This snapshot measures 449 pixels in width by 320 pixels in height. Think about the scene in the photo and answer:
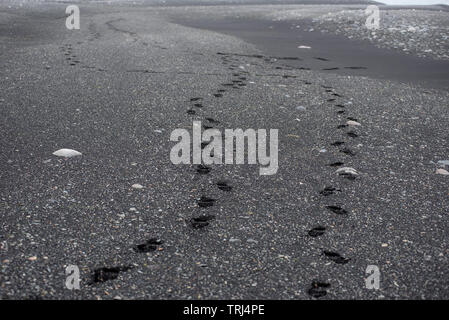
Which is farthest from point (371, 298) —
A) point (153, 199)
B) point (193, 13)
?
point (193, 13)

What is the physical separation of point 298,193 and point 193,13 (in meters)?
16.5

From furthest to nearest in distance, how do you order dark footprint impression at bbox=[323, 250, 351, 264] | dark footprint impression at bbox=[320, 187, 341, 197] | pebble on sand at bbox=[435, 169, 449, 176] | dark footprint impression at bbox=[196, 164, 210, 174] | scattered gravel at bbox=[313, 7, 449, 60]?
scattered gravel at bbox=[313, 7, 449, 60]
pebble on sand at bbox=[435, 169, 449, 176]
dark footprint impression at bbox=[196, 164, 210, 174]
dark footprint impression at bbox=[320, 187, 341, 197]
dark footprint impression at bbox=[323, 250, 351, 264]

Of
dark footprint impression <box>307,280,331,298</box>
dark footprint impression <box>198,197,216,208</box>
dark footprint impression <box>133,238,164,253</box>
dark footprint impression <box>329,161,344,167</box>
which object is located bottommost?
dark footprint impression <box>307,280,331,298</box>

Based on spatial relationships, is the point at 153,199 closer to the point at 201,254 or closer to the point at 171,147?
the point at 201,254

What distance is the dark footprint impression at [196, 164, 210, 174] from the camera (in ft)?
13.5

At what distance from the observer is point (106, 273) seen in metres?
2.66

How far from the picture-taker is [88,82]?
6.71 metres

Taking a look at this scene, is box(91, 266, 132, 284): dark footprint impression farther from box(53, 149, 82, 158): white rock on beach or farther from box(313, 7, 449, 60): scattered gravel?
box(313, 7, 449, 60): scattered gravel

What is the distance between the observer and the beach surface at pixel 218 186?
270cm

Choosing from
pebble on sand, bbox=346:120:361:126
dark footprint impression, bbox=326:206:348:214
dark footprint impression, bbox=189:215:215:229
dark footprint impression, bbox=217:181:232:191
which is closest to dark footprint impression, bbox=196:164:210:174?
dark footprint impression, bbox=217:181:232:191
